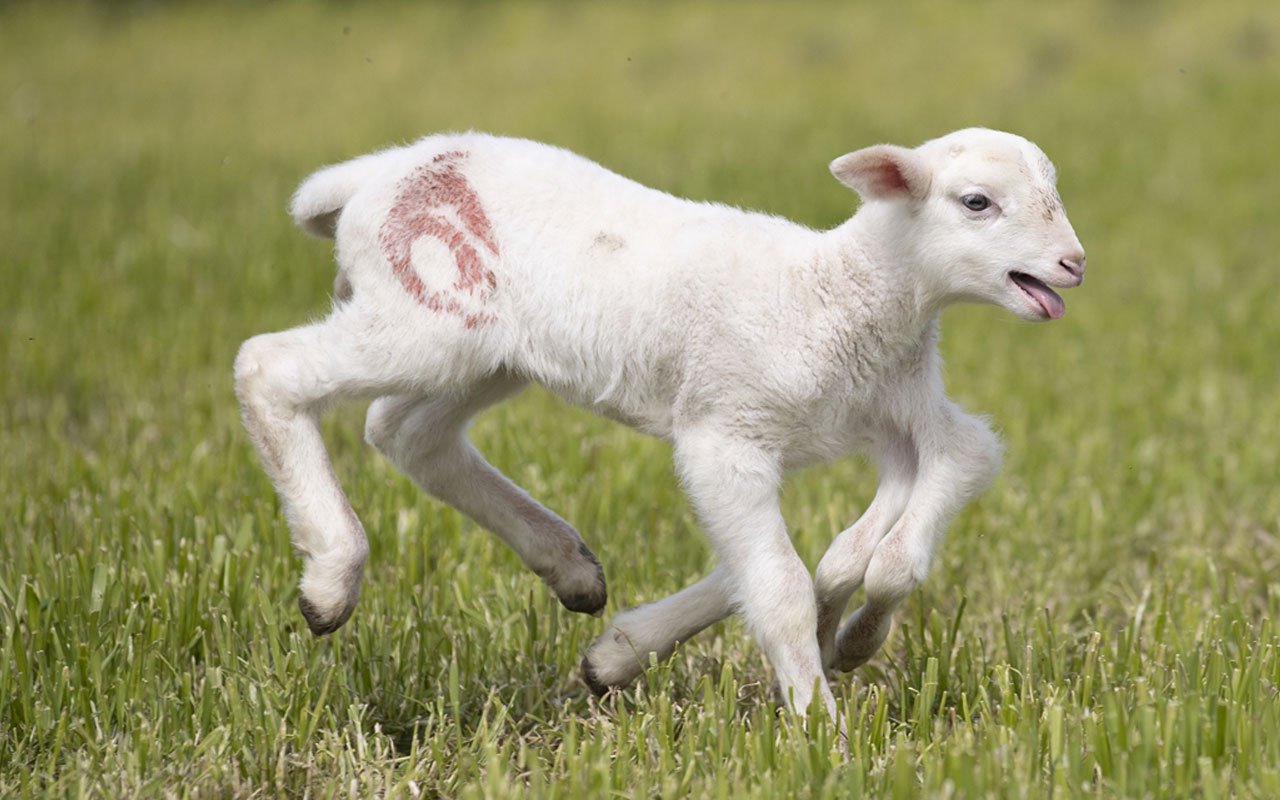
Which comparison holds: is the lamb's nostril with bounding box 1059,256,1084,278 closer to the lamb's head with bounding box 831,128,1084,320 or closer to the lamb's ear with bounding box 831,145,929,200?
the lamb's head with bounding box 831,128,1084,320

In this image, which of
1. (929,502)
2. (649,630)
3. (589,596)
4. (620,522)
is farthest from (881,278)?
(620,522)

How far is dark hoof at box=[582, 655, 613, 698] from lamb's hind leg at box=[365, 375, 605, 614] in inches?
8.1

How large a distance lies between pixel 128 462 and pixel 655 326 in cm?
269

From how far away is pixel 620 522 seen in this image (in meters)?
4.86

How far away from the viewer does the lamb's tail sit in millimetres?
3650

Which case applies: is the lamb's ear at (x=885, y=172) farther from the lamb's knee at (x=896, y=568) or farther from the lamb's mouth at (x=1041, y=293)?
the lamb's knee at (x=896, y=568)

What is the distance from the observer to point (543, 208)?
3428 millimetres

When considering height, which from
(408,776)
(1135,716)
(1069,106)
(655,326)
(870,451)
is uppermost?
(1069,106)

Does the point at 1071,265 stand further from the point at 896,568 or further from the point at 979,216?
the point at 896,568

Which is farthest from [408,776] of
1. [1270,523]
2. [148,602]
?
[1270,523]

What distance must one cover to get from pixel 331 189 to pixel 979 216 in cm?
154

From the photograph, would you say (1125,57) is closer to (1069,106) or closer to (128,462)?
(1069,106)

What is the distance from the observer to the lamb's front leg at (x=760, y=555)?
3230mm

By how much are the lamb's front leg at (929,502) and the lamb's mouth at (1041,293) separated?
1.24 feet
